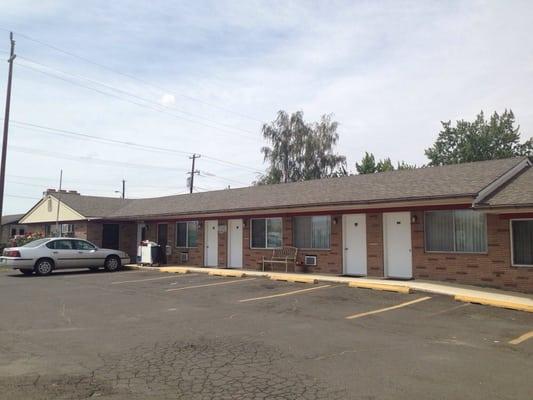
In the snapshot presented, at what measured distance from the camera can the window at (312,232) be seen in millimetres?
18109

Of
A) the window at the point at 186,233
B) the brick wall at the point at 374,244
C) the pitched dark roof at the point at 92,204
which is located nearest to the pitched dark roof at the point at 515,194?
the brick wall at the point at 374,244

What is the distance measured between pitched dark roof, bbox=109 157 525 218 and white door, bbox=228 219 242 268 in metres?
0.89

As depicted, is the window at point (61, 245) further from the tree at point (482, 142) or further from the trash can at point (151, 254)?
the tree at point (482, 142)

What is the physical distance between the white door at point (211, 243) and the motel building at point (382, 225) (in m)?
0.05

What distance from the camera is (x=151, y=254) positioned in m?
23.8

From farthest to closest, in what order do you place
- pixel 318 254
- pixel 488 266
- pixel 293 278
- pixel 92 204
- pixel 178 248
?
pixel 92 204
pixel 178 248
pixel 318 254
pixel 293 278
pixel 488 266

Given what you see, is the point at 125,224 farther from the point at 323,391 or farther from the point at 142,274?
the point at 323,391

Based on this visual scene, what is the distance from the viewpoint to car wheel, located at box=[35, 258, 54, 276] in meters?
19.9

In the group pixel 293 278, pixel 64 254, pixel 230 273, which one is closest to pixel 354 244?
pixel 293 278

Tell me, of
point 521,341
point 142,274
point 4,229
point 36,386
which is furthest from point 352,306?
point 4,229

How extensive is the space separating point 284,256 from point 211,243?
4.90 meters

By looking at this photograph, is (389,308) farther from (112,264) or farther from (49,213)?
(49,213)

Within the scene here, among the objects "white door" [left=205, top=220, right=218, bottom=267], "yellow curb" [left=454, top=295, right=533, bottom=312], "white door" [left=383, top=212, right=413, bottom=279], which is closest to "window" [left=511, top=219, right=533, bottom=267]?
"yellow curb" [left=454, top=295, right=533, bottom=312]

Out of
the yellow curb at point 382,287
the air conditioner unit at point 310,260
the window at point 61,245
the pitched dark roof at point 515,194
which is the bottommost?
the yellow curb at point 382,287
